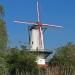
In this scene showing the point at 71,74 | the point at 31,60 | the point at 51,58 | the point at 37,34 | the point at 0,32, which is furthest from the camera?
the point at 37,34

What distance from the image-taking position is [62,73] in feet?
162

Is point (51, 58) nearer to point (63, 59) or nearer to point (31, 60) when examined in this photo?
point (63, 59)

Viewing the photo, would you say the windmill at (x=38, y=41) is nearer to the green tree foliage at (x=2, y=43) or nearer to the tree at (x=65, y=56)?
the tree at (x=65, y=56)

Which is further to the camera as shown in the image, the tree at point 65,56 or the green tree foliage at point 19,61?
the tree at point 65,56

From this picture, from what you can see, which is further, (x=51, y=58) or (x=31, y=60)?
(x=51, y=58)

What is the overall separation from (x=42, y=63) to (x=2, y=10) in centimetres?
2971

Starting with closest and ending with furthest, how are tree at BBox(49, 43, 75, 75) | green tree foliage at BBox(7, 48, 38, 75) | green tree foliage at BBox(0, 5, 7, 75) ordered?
green tree foliage at BBox(0, 5, 7, 75) < green tree foliage at BBox(7, 48, 38, 75) < tree at BBox(49, 43, 75, 75)

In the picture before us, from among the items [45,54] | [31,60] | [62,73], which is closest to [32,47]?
[45,54]

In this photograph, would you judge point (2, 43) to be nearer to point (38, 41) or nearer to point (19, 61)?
point (19, 61)

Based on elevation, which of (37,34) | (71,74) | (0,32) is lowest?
(71,74)

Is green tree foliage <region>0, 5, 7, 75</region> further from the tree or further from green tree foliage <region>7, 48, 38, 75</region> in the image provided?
the tree

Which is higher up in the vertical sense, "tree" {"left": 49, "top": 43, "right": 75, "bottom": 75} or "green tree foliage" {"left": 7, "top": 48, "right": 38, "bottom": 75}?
"tree" {"left": 49, "top": 43, "right": 75, "bottom": 75}

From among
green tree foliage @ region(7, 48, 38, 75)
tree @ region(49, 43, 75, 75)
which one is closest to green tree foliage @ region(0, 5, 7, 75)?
green tree foliage @ region(7, 48, 38, 75)

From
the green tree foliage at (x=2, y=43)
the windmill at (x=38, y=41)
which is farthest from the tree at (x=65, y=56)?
the green tree foliage at (x=2, y=43)
